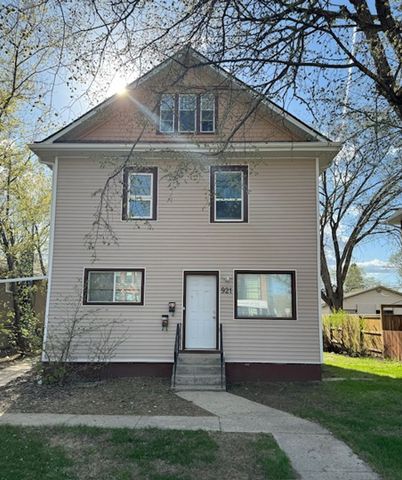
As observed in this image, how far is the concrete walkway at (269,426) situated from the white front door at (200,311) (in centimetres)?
221

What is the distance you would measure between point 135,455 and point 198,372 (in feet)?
14.7

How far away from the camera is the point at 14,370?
11570 mm

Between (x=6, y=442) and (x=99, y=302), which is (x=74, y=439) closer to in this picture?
(x=6, y=442)

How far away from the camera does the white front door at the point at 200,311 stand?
10453mm

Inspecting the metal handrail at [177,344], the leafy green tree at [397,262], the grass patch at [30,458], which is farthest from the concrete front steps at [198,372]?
the leafy green tree at [397,262]

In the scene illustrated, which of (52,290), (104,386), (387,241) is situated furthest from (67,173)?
(387,241)

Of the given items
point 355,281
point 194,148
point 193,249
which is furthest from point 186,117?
point 355,281

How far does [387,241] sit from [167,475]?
71.9ft

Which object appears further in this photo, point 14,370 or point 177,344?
point 14,370

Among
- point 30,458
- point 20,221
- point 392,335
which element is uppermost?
point 20,221

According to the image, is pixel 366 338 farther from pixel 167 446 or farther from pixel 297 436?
pixel 167 446

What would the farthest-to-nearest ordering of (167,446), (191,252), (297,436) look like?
(191,252), (297,436), (167,446)

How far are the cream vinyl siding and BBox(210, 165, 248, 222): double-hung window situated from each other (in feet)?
0.56

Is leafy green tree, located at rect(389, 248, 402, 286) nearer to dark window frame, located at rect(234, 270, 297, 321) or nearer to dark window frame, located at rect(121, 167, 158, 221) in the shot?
dark window frame, located at rect(234, 270, 297, 321)
